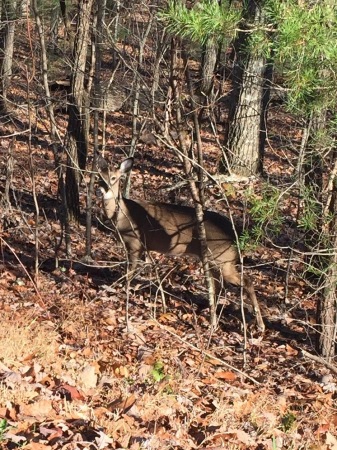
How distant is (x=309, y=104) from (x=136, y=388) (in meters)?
2.82

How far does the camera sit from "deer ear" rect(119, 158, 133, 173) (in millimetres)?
10539

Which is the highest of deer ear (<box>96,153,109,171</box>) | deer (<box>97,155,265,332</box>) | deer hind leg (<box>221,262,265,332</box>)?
deer ear (<box>96,153,109,171</box>)

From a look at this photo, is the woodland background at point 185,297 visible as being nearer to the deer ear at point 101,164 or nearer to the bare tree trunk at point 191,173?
the bare tree trunk at point 191,173

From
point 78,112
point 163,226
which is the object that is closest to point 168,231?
point 163,226

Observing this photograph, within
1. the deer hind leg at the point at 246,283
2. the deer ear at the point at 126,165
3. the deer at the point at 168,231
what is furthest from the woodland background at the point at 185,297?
the deer ear at the point at 126,165

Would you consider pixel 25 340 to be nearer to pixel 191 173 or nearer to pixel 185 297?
pixel 191 173

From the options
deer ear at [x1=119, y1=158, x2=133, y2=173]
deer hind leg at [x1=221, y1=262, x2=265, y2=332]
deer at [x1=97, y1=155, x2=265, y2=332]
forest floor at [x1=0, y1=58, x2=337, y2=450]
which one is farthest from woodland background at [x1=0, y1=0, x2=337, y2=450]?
deer ear at [x1=119, y1=158, x2=133, y2=173]

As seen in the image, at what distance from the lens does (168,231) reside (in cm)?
1041

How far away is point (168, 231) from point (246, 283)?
138 cm

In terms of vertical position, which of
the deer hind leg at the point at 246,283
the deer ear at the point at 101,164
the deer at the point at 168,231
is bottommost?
the deer hind leg at the point at 246,283

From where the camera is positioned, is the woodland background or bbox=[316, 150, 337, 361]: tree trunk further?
bbox=[316, 150, 337, 361]: tree trunk

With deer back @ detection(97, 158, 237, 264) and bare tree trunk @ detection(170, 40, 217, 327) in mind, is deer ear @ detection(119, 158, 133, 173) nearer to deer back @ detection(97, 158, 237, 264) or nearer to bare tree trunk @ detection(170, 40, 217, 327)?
deer back @ detection(97, 158, 237, 264)

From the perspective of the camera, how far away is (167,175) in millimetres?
15461

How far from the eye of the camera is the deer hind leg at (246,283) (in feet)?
31.6
